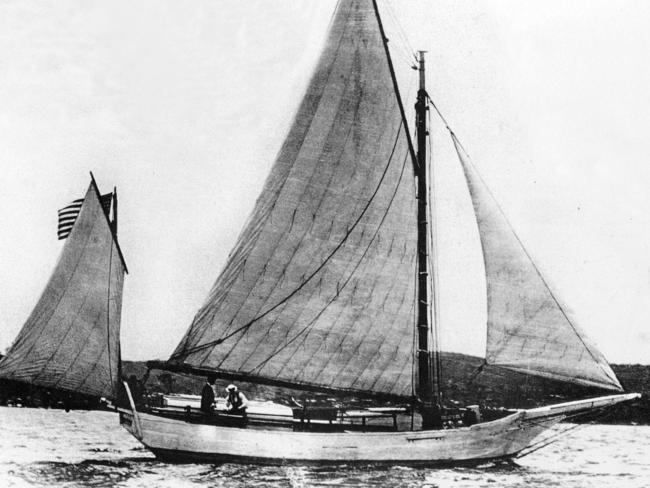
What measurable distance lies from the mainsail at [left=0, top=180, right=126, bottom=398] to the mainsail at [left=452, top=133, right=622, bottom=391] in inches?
327

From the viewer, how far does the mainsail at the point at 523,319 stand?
1708 cm

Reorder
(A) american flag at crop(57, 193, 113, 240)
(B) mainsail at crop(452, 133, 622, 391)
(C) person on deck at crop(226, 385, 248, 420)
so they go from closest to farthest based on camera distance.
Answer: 1. (B) mainsail at crop(452, 133, 622, 391)
2. (C) person on deck at crop(226, 385, 248, 420)
3. (A) american flag at crop(57, 193, 113, 240)

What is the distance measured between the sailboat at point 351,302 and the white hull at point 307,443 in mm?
30

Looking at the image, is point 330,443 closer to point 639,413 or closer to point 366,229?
point 366,229

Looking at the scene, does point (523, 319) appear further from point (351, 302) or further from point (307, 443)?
point (307, 443)

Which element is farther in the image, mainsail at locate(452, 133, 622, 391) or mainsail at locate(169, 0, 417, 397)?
mainsail at locate(169, 0, 417, 397)

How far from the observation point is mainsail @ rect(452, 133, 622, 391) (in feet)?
56.0

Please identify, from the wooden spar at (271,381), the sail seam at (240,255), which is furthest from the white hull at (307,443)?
the sail seam at (240,255)

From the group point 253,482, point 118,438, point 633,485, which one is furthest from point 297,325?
point 118,438

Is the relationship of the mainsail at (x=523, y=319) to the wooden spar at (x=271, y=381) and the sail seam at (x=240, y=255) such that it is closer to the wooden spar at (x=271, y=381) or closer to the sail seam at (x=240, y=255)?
the wooden spar at (x=271, y=381)

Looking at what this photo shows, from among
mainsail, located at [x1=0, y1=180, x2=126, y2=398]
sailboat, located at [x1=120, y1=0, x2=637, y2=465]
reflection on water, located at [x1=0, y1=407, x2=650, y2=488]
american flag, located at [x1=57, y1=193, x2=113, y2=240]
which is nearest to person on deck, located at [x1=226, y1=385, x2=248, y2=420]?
sailboat, located at [x1=120, y1=0, x2=637, y2=465]

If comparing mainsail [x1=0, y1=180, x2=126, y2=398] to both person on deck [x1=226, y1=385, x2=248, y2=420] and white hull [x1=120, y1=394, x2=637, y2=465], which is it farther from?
person on deck [x1=226, y1=385, x2=248, y2=420]

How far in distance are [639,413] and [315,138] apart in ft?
94.6

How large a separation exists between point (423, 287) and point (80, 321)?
7637 mm
